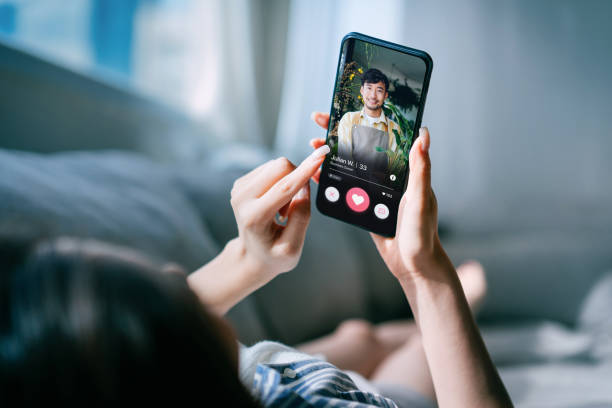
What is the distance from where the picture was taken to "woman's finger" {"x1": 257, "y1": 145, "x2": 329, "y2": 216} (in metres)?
0.38

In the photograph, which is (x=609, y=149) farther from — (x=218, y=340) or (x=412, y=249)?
(x=218, y=340)

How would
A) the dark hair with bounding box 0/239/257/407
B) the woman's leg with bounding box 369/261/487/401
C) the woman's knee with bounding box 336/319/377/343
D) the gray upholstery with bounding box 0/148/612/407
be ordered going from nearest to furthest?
the dark hair with bounding box 0/239/257/407, the gray upholstery with bounding box 0/148/612/407, the woman's leg with bounding box 369/261/487/401, the woman's knee with bounding box 336/319/377/343

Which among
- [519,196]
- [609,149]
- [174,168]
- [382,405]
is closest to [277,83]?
[174,168]

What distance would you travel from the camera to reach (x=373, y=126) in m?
0.39

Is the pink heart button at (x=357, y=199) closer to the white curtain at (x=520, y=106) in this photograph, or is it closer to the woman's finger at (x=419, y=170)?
the woman's finger at (x=419, y=170)

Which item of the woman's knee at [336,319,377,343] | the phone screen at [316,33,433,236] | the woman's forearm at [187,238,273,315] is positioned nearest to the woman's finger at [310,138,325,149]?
the phone screen at [316,33,433,236]

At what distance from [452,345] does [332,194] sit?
0.16m

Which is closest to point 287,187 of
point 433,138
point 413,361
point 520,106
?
point 433,138

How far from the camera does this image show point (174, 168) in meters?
0.80

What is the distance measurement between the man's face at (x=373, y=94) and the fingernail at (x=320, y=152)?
50 mm

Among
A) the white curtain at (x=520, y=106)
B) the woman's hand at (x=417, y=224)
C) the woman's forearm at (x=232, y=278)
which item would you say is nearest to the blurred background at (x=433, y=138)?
the white curtain at (x=520, y=106)

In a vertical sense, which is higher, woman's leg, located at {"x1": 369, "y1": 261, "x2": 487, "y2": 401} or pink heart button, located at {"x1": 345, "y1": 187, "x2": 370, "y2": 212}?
pink heart button, located at {"x1": 345, "y1": 187, "x2": 370, "y2": 212}

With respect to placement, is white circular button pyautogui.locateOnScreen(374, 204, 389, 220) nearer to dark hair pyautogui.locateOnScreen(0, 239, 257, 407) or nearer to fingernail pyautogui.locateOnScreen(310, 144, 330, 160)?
fingernail pyautogui.locateOnScreen(310, 144, 330, 160)

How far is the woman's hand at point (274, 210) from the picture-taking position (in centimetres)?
39
